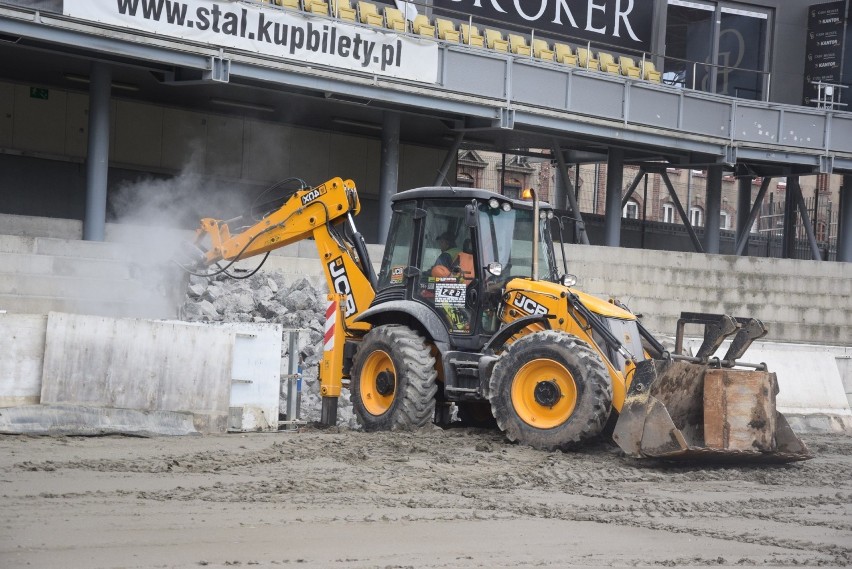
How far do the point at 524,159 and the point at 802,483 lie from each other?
34295 millimetres

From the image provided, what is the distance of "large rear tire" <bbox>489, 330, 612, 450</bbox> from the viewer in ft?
35.1

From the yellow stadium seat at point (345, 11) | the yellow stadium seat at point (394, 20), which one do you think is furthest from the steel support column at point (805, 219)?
the yellow stadium seat at point (345, 11)

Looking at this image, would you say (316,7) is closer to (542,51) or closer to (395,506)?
(542,51)

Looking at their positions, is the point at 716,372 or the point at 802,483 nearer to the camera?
the point at 802,483

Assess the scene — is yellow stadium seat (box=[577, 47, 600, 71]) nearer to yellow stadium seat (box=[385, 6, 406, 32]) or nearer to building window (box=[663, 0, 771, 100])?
building window (box=[663, 0, 771, 100])

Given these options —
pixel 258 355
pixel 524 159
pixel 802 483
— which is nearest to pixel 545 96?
pixel 258 355

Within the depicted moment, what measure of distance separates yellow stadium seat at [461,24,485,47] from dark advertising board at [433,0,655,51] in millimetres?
1471

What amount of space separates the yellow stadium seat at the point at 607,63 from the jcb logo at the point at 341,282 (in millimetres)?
15861

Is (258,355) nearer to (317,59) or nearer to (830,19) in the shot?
(317,59)

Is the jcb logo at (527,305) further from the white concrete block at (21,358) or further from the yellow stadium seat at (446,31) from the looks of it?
the yellow stadium seat at (446,31)

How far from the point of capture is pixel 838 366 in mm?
17000

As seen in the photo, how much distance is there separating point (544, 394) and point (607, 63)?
18313 mm

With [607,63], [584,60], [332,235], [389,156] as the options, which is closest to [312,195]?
[332,235]

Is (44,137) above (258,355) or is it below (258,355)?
→ above
